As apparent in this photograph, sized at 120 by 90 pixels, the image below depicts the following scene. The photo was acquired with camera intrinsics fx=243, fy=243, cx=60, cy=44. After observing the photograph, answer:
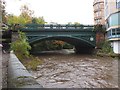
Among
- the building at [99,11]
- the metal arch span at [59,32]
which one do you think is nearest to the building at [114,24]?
the metal arch span at [59,32]

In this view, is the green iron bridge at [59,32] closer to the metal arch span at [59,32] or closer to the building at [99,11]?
the metal arch span at [59,32]

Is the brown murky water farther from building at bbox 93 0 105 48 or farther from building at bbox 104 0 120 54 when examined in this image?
building at bbox 93 0 105 48

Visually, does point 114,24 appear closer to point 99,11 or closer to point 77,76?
point 77,76

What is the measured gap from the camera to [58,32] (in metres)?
36.7

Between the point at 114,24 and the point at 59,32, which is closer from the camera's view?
the point at 114,24

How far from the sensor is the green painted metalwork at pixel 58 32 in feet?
119

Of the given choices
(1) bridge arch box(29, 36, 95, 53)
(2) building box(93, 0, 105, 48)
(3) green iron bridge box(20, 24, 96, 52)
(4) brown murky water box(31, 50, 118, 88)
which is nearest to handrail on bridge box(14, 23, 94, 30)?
(3) green iron bridge box(20, 24, 96, 52)

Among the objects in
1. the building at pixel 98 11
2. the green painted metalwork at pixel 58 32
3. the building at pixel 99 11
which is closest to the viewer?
the green painted metalwork at pixel 58 32

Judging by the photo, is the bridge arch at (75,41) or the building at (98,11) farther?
the building at (98,11)

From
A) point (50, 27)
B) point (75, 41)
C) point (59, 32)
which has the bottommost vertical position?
point (75, 41)

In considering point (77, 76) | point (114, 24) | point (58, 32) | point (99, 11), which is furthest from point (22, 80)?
point (99, 11)

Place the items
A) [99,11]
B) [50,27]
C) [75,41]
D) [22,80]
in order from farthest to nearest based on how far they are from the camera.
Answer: [99,11]
[75,41]
[50,27]
[22,80]

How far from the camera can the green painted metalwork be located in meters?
36.1

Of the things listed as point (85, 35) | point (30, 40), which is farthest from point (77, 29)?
point (30, 40)
